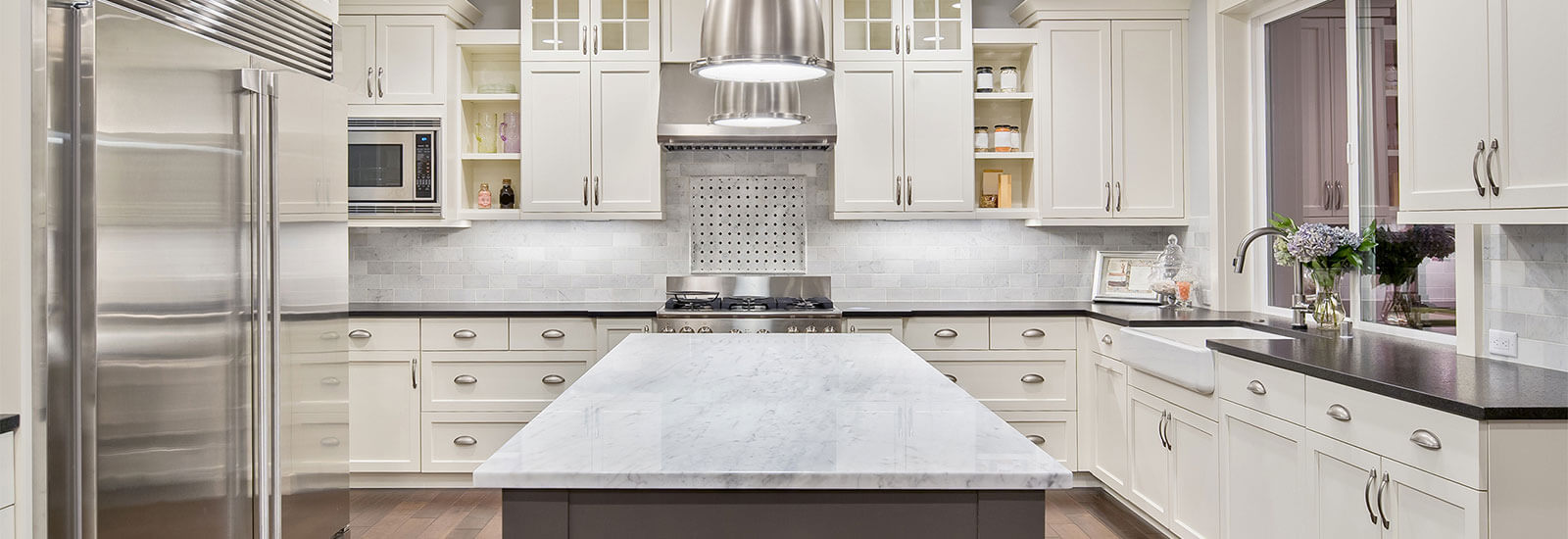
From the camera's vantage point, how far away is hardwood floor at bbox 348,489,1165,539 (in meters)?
3.92

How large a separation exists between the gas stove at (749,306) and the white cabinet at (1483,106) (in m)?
2.41

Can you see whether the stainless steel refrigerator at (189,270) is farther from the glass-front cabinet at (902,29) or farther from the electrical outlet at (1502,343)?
the electrical outlet at (1502,343)

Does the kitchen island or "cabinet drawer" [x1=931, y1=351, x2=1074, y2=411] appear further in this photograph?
"cabinet drawer" [x1=931, y1=351, x2=1074, y2=411]

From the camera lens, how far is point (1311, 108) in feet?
13.0

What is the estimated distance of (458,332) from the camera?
4.50 metres

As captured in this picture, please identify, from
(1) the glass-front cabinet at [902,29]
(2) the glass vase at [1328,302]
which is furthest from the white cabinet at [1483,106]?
(1) the glass-front cabinet at [902,29]

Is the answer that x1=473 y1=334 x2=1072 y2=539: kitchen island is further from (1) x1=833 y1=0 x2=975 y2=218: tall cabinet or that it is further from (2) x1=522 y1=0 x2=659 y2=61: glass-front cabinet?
(2) x1=522 y1=0 x2=659 y2=61: glass-front cabinet

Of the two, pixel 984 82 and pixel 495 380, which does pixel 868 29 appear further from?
pixel 495 380

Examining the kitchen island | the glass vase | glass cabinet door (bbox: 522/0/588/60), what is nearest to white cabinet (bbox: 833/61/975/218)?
glass cabinet door (bbox: 522/0/588/60)

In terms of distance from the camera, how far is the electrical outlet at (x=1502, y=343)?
268cm

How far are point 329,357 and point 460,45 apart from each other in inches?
87.2

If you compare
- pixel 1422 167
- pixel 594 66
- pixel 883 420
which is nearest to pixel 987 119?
pixel 594 66

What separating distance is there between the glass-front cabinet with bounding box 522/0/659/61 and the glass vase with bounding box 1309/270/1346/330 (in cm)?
302

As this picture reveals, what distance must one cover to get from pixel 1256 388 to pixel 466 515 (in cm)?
314
